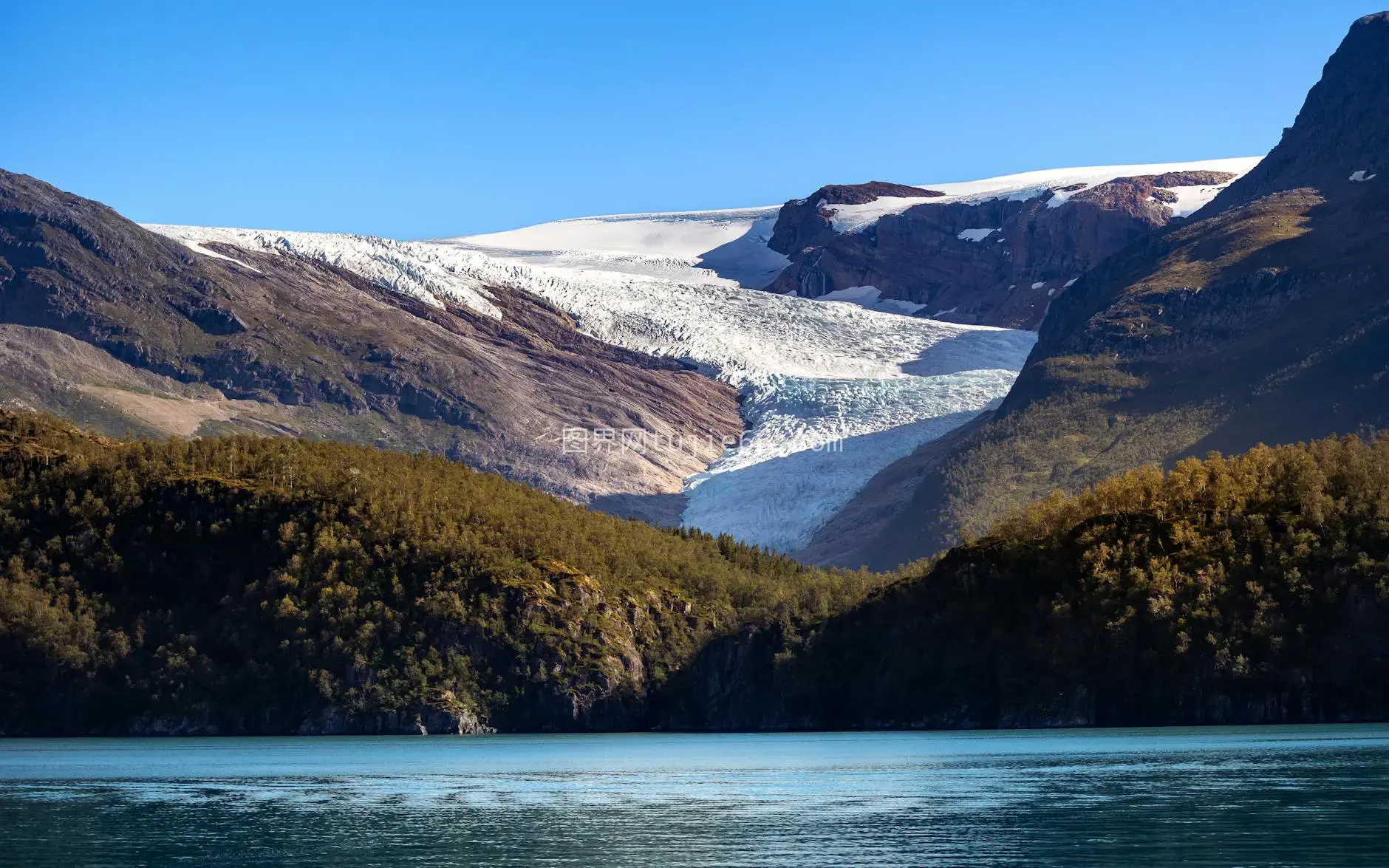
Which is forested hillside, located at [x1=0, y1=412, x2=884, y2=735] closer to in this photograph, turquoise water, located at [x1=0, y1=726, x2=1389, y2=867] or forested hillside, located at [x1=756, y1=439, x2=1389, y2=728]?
forested hillside, located at [x1=756, y1=439, x2=1389, y2=728]

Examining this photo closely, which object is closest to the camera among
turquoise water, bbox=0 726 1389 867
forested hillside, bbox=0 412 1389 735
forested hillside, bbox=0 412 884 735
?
turquoise water, bbox=0 726 1389 867

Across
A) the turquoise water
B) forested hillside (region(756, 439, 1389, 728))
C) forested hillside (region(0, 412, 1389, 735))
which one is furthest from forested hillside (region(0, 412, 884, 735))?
the turquoise water

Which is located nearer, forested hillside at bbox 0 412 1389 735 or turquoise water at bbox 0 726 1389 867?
turquoise water at bbox 0 726 1389 867

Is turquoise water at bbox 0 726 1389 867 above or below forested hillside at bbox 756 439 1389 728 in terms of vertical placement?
below

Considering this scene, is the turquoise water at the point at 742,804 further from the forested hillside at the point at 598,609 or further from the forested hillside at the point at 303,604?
the forested hillside at the point at 303,604

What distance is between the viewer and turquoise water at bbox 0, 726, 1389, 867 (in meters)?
58.8

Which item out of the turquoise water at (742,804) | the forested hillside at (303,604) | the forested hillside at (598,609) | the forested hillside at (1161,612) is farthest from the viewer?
the forested hillside at (303,604)

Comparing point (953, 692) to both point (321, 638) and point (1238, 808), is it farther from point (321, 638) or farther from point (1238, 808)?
point (1238, 808)

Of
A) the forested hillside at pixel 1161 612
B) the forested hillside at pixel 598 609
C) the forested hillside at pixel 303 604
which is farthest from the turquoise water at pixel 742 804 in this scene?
the forested hillside at pixel 303 604

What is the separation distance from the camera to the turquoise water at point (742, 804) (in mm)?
58781

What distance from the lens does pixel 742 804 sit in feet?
244

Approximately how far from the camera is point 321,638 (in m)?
143

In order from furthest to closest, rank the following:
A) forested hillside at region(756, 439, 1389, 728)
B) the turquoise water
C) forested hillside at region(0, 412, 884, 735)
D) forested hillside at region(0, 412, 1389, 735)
A: forested hillside at region(0, 412, 884, 735) < forested hillside at region(0, 412, 1389, 735) < forested hillside at region(756, 439, 1389, 728) < the turquoise water

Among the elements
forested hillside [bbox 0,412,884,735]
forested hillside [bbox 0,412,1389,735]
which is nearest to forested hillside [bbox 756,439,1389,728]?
forested hillside [bbox 0,412,1389,735]
